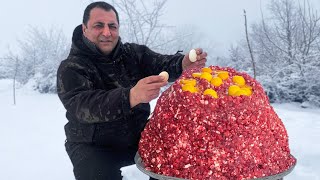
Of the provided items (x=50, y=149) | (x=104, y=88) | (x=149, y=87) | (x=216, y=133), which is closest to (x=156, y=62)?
(x=104, y=88)

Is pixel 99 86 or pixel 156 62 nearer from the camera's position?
pixel 99 86

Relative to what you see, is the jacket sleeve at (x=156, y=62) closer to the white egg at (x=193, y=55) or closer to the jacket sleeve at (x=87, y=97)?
the white egg at (x=193, y=55)

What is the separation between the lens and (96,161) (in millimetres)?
2373

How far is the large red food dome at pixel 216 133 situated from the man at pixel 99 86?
481 mm

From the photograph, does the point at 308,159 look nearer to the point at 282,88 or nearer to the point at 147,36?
the point at 282,88

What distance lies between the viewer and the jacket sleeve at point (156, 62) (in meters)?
2.75

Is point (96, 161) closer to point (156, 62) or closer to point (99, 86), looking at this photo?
point (99, 86)

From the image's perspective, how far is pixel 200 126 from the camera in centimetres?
165

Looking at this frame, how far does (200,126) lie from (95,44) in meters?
1.32

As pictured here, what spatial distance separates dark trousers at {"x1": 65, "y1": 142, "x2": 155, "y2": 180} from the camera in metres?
2.36

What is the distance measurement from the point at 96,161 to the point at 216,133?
109 cm

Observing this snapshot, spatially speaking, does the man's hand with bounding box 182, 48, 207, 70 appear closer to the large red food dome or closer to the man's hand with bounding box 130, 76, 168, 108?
the large red food dome

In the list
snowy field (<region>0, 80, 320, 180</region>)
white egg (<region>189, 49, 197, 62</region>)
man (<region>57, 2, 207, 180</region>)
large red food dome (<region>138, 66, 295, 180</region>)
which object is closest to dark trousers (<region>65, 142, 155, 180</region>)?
man (<region>57, 2, 207, 180</region>)

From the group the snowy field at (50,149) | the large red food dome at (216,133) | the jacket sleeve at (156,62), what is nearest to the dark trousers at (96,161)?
the large red food dome at (216,133)
